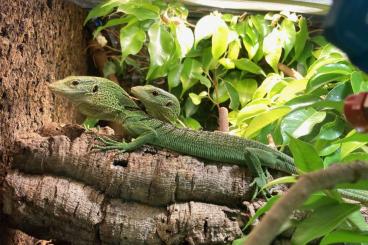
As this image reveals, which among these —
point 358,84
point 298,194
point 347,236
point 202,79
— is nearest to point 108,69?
point 202,79

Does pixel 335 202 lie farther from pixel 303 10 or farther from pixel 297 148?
pixel 303 10

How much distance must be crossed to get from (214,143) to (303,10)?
29.0 inches

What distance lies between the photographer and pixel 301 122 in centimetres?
171

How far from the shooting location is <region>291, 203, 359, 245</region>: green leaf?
0.94 m

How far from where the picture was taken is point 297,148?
1.07m

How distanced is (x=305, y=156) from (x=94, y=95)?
885mm

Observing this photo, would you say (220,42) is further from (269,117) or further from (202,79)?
(269,117)

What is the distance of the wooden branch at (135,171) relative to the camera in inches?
57.1

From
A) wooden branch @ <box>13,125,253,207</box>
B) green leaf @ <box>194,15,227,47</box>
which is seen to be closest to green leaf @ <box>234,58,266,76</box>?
green leaf @ <box>194,15,227,47</box>

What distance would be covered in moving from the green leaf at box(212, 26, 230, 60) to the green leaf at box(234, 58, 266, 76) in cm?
16

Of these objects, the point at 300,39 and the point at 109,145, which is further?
the point at 300,39

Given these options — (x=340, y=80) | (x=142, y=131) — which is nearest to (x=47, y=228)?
(x=142, y=131)

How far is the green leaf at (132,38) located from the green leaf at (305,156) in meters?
1.20

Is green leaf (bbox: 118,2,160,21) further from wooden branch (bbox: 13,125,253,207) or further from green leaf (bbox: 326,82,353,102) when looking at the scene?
green leaf (bbox: 326,82,353,102)
